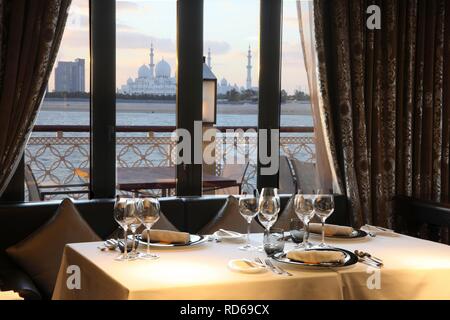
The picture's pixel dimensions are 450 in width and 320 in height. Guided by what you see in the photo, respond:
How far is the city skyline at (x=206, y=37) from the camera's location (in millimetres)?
3766

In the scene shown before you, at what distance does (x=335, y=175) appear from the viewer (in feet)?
14.4

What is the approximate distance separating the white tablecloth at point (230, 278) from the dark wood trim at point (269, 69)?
5.64 feet

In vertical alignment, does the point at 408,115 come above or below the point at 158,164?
above

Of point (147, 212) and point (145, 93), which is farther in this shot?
point (145, 93)

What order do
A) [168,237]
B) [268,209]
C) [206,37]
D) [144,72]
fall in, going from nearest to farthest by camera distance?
[268,209]
[168,237]
[144,72]
[206,37]

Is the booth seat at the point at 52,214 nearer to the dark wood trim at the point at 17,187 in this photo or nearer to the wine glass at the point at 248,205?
the dark wood trim at the point at 17,187

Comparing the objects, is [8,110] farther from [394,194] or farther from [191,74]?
[394,194]

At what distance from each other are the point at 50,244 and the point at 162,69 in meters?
1.34

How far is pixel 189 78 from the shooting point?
13.3 feet

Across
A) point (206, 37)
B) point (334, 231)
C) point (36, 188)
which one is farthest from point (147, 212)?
point (206, 37)

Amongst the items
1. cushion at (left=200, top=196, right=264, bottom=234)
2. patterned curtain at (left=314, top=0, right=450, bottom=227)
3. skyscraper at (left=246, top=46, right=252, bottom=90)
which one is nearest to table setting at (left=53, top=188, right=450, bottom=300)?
cushion at (left=200, top=196, right=264, bottom=234)

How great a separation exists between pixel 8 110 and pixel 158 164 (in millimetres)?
1111

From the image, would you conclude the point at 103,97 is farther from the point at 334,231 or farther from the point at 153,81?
the point at 334,231
